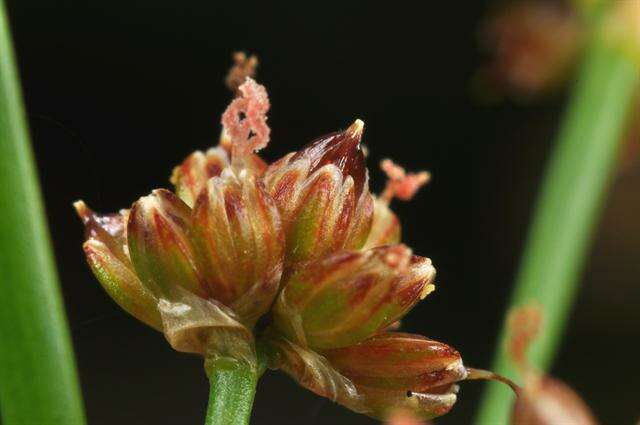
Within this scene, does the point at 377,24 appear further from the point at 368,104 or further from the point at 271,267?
the point at 271,267

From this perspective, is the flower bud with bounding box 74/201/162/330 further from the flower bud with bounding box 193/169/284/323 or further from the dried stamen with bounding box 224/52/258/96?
the dried stamen with bounding box 224/52/258/96

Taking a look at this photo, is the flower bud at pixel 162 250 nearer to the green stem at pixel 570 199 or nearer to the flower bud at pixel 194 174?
the flower bud at pixel 194 174

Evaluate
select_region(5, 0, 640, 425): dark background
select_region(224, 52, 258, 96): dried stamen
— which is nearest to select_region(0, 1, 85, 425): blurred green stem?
select_region(224, 52, 258, 96): dried stamen

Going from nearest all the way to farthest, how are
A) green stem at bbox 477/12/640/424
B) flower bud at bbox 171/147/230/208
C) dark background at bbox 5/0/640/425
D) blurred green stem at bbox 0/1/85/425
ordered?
blurred green stem at bbox 0/1/85/425 → flower bud at bbox 171/147/230/208 → green stem at bbox 477/12/640/424 → dark background at bbox 5/0/640/425

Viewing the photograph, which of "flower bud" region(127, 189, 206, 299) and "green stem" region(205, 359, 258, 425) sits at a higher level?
"flower bud" region(127, 189, 206, 299)

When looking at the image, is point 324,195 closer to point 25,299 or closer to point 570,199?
point 25,299

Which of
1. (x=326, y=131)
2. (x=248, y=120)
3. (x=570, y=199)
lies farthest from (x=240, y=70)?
(x=326, y=131)

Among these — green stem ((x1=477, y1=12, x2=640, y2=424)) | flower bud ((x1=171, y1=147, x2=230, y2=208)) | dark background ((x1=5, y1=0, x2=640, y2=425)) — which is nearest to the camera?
flower bud ((x1=171, y1=147, x2=230, y2=208))

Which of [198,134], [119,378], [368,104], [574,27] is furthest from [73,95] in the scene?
[574,27]
